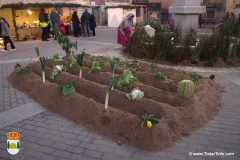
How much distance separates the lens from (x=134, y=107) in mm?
3686

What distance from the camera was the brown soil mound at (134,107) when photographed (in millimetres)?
3098

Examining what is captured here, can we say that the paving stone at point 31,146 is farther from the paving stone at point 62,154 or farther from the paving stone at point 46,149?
the paving stone at point 62,154

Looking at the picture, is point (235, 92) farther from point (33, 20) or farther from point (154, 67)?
point (33, 20)

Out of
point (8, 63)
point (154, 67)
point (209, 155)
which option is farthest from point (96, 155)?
point (8, 63)

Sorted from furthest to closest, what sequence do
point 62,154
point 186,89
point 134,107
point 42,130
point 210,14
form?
1. point 210,14
2. point 186,89
3. point 134,107
4. point 42,130
5. point 62,154

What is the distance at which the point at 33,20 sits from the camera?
15625 mm

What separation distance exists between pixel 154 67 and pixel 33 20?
1270cm

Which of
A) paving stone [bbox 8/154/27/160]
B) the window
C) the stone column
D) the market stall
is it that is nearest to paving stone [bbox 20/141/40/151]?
paving stone [bbox 8/154/27/160]

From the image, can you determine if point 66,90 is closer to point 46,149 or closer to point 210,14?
point 46,149

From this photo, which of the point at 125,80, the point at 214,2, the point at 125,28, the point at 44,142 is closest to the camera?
the point at 44,142

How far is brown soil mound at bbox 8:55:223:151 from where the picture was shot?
310cm

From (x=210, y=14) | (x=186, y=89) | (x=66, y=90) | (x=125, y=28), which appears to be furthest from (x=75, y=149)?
(x=210, y=14)

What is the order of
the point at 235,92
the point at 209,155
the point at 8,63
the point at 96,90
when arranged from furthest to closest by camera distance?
the point at 8,63 → the point at 235,92 → the point at 96,90 → the point at 209,155

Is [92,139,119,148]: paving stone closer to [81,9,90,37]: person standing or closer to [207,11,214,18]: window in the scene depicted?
[81,9,90,37]: person standing
